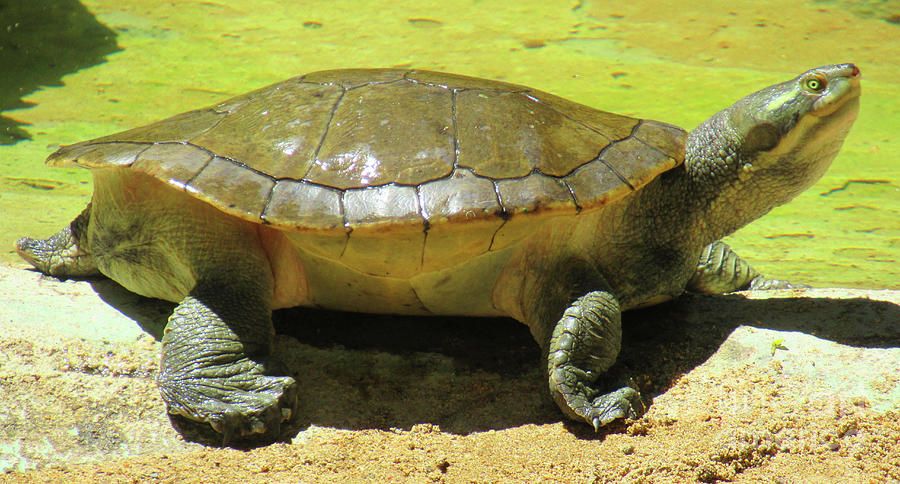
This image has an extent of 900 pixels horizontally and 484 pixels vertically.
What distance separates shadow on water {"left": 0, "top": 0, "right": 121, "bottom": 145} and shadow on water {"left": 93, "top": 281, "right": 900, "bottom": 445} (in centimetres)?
497

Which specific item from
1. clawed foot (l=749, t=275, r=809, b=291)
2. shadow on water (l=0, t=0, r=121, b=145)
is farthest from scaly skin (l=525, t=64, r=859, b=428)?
shadow on water (l=0, t=0, r=121, b=145)

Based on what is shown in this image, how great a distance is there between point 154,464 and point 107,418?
346 mm

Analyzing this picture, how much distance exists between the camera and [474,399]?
3.11 metres

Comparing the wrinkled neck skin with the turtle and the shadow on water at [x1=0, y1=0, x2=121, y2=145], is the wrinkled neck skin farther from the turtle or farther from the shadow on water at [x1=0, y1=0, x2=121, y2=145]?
the shadow on water at [x1=0, y1=0, x2=121, y2=145]

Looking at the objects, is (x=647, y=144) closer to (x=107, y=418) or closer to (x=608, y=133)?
(x=608, y=133)

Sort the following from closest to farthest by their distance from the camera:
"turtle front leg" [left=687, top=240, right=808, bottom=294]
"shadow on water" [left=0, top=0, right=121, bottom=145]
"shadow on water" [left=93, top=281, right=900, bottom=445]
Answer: "shadow on water" [left=93, top=281, right=900, bottom=445]
"turtle front leg" [left=687, top=240, right=808, bottom=294]
"shadow on water" [left=0, top=0, right=121, bottom=145]

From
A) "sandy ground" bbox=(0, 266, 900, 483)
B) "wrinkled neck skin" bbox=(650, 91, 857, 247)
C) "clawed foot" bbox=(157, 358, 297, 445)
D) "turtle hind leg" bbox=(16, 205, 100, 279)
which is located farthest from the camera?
"turtle hind leg" bbox=(16, 205, 100, 279)

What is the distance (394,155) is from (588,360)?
120 cm

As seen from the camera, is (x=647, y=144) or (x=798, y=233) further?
(x=798, y=233)

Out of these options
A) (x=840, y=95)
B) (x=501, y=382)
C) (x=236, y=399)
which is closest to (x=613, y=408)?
(x=501, y=382)

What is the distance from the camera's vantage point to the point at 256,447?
2822 mm

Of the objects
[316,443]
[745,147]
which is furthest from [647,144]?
[316,443]

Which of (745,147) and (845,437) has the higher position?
(745,147)

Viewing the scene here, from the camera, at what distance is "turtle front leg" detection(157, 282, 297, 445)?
112 inches
